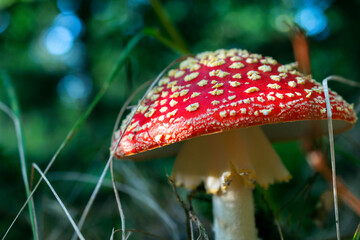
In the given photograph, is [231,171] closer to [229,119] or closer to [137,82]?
[229,119]

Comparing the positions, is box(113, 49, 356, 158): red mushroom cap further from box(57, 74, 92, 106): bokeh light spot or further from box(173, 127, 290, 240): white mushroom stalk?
box(57, 74, 92, 106): bokeh light spot

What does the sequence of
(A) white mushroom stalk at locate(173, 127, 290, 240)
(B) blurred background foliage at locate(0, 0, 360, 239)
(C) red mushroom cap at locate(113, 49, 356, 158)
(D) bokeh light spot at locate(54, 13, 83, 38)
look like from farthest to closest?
(D) bokeh light spot at locate(54, 13, 83, 38) → (B) blurred background foliage at locate(0, 0, 360, 239) → (A) white mushroom stalk at locate(173, 127, 290, 240) → (C) red mushroom cap at locate(113, 49, 356, 158)

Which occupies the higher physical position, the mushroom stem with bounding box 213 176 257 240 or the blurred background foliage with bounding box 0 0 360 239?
the blurred background foliage with bounding box 0 0 360 239

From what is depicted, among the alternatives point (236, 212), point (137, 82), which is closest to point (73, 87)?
point (137, 82)

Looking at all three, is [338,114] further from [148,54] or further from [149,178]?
[148,54]

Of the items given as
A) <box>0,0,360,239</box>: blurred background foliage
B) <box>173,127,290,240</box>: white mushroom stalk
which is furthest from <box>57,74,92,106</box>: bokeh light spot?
<box>173,127,290,240</box>: white mushroom stalk

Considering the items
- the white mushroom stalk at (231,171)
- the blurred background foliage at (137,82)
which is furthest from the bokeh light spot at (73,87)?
the white mushroom stalk at (231,171)
